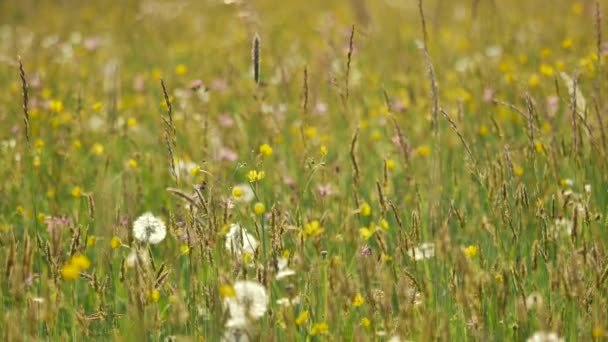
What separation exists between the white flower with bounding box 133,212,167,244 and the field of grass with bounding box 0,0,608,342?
0.5 inches

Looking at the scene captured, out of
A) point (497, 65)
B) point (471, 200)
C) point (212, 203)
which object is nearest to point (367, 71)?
point (497, 65)

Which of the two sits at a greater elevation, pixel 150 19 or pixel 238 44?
pixel 150 19

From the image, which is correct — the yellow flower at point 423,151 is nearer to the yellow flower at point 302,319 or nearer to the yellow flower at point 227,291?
the yellow flower at point 302,319

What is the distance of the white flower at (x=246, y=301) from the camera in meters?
1.53

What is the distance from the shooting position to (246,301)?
154cm

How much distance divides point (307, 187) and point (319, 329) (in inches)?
47.3

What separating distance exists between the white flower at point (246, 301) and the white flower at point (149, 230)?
482mm

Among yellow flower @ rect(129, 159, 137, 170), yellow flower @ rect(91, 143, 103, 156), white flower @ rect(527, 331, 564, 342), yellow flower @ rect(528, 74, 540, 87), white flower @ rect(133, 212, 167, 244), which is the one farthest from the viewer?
yellow flower @ rect(528, 74, 540, 87)

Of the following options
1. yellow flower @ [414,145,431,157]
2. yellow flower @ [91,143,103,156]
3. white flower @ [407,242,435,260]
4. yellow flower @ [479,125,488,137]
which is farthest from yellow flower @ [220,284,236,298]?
yellow flower @ [479,125,488,137]

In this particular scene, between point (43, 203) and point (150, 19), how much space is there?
14.6ft

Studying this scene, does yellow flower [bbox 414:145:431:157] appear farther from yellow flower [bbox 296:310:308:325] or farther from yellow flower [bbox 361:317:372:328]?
yellow flower [bbox 296:310:308:325]

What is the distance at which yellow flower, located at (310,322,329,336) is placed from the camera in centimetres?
163

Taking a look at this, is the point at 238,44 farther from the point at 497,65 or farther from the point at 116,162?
the point at 116,162

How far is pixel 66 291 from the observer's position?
2217 millimetres
